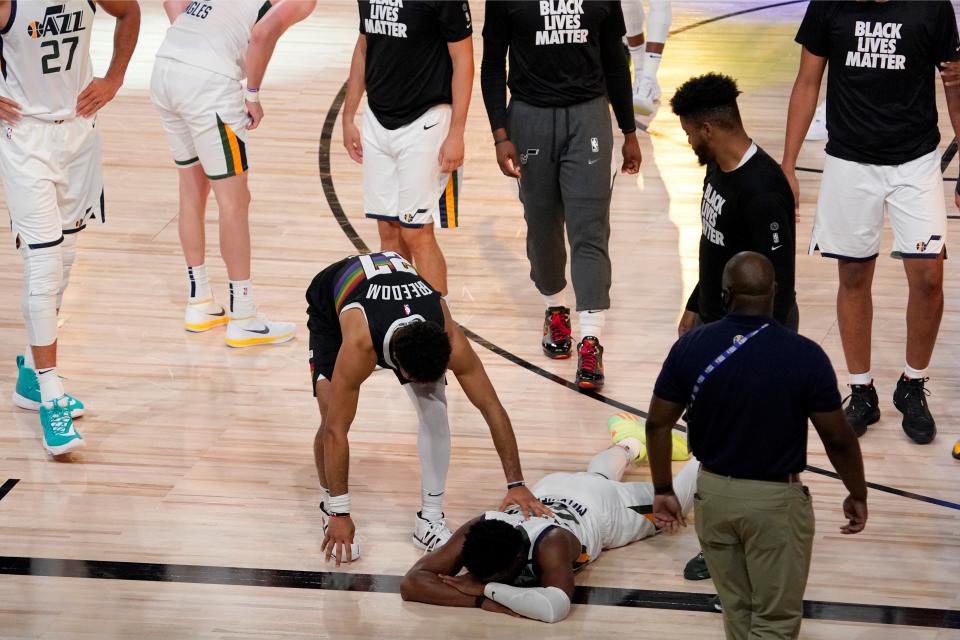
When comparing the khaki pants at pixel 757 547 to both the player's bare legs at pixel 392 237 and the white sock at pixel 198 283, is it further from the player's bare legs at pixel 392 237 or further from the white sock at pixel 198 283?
the white sock at pixel 198 283

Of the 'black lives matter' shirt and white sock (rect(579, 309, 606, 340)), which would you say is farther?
white sock (rect(579, 309, 606, 340))

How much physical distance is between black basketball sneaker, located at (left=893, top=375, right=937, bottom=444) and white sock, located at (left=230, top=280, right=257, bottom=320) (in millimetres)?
3181

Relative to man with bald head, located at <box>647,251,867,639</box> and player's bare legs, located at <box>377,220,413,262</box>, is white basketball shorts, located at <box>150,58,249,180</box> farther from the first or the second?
man with bald head, located at <box>647,251,867,639</box>

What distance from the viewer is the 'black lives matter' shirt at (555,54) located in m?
5.78

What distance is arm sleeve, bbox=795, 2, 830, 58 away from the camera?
5312 millimetres

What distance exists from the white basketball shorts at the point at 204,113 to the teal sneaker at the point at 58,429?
60.1 inches

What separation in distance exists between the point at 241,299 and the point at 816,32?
3087 mm

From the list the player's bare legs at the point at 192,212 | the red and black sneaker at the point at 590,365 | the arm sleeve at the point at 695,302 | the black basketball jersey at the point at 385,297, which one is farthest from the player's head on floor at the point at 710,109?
the player's bare legs at the point at 192,212

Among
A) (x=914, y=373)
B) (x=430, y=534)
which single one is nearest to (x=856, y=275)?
(x=914, y=373)

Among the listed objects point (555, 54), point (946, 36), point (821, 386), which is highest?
point (946, 36)

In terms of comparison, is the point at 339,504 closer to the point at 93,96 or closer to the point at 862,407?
the point at 93,96

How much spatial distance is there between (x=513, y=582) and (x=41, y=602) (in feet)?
5.52

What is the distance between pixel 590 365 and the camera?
607cm

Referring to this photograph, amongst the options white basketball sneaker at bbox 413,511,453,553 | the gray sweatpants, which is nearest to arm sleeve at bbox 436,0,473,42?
the gray sweatpants
